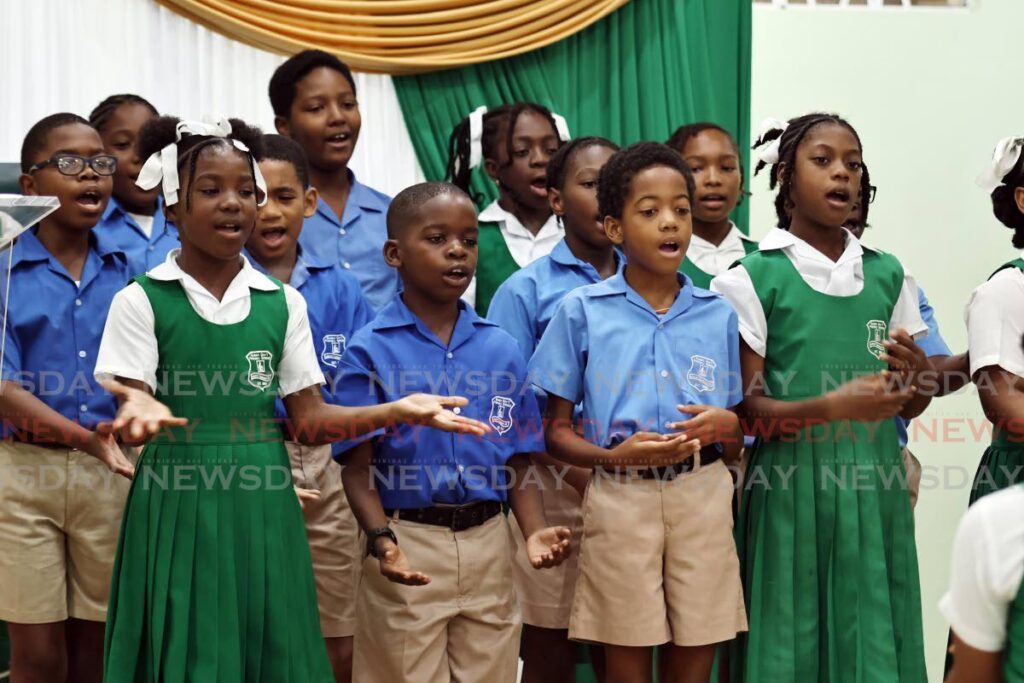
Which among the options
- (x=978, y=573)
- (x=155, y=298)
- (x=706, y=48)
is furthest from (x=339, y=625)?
(x=706, y=48)

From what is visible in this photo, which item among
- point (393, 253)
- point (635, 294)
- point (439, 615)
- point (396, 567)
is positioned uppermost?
point (393, 253)

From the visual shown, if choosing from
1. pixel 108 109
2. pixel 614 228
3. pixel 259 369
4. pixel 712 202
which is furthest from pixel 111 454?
pixel 712 202

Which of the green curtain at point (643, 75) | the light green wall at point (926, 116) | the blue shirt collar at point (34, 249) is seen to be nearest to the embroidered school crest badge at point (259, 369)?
the blue shirt collar at point (34, 249)

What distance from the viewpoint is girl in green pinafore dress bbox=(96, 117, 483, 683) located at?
2.49 metres

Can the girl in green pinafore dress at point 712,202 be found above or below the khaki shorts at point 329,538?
above

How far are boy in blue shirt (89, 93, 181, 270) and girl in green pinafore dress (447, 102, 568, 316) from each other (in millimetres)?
843

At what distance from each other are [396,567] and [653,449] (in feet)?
1.87

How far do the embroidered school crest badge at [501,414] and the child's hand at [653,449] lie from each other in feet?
0.92

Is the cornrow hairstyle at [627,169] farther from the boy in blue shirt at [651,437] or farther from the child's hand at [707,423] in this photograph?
the child's hand at [707,423]

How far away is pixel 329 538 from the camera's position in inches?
123

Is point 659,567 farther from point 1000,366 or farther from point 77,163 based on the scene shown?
point 77,163

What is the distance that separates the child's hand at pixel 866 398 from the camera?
270cm

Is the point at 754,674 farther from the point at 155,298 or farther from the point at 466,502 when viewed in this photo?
the point at 155,298

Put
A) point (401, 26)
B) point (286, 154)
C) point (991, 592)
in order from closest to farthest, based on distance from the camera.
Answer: point (991, 592), point (286, 154), point (401, 26)
